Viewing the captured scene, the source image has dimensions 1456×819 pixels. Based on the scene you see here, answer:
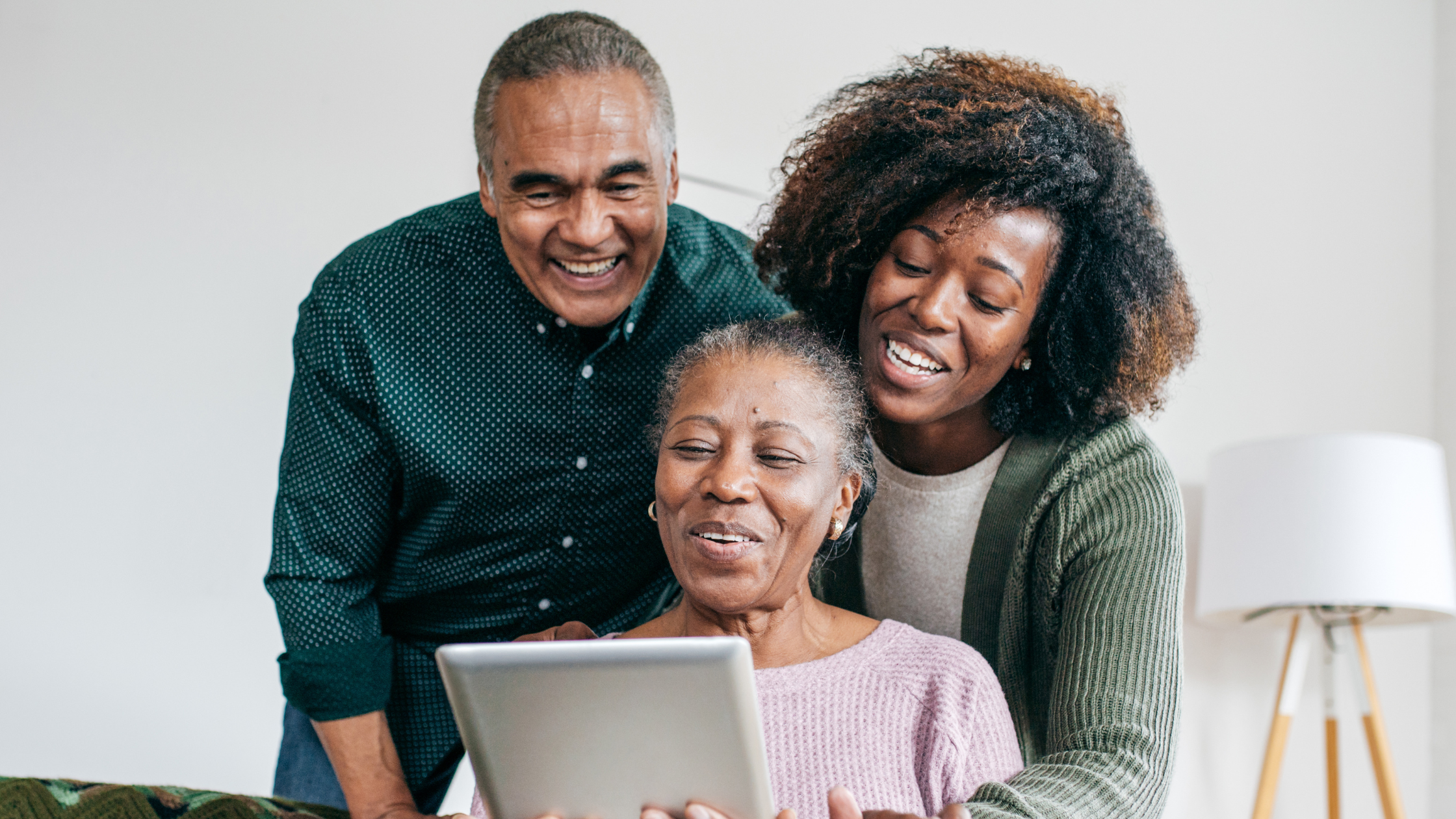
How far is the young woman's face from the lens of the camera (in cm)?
154

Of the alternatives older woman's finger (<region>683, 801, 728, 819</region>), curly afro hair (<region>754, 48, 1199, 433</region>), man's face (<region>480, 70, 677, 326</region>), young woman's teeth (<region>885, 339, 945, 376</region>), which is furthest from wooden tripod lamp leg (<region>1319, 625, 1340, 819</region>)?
older woman's finger (<region>683, 801, 728, 819</region>)

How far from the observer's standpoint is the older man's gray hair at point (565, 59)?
1721 mm

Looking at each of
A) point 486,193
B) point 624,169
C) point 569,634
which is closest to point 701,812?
point 569,634

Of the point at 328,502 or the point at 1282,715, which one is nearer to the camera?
the point at 328,502

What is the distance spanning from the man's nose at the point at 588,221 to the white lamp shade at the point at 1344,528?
5.74 feet

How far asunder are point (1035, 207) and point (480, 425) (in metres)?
0.98

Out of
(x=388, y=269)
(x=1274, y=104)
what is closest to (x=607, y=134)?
(x=388, y=269)

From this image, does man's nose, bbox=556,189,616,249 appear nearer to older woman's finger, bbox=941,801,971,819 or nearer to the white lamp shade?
older woman's finger, bbox=941,801,971,819

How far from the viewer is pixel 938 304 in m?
1.53

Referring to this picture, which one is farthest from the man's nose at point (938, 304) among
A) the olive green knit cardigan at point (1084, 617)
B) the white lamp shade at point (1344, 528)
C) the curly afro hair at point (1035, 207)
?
the white lamp shade at point (1344, 528)

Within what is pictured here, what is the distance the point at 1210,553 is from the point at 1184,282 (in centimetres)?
119

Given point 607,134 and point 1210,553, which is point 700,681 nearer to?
point 607,134

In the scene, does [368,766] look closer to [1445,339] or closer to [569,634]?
[569,634]

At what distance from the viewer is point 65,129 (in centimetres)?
291
